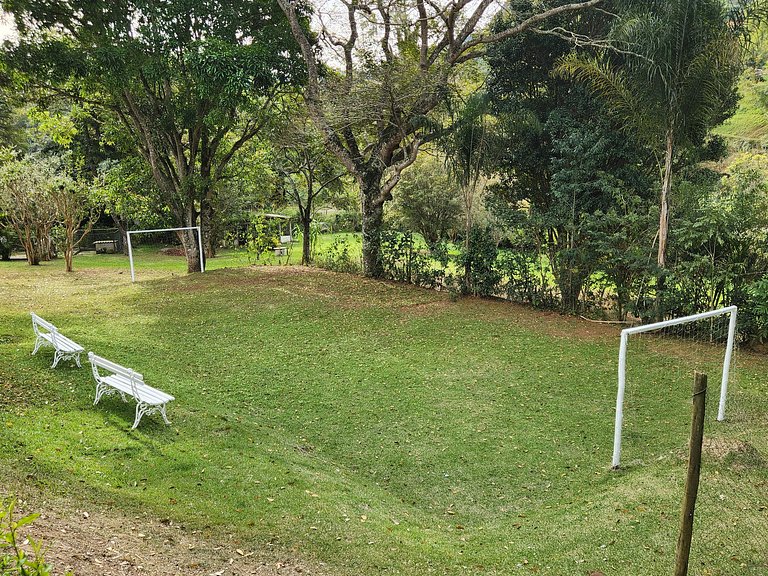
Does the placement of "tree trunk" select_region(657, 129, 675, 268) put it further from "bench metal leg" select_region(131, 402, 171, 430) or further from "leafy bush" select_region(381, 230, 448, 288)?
"bench metal leg" select_region(131, 402, 171, 430)

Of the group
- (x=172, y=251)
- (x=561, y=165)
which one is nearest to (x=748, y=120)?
(x=561, y=165)

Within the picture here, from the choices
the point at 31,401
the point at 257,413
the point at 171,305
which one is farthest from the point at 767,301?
the point at 171,305

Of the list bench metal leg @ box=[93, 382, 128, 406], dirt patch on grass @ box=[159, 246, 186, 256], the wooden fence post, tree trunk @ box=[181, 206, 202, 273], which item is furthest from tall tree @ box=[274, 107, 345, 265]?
the wooden fence post

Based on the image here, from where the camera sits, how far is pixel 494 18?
1538 centimetres

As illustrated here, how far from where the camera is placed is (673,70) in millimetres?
10094

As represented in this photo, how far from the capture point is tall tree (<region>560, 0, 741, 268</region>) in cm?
986

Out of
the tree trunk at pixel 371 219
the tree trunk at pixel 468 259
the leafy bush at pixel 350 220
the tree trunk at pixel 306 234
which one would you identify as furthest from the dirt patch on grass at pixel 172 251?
the tree trunk at pixel 468 259

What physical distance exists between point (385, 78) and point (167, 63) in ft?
20.9

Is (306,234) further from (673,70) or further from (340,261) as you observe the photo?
(673,70)

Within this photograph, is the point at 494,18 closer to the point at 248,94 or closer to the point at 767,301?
Answer: the point at 248,94

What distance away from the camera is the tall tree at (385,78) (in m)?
13.4

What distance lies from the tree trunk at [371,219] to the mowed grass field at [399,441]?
430 centimetres

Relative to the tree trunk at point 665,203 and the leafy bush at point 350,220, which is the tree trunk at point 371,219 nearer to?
the leafy bush at point 350,220

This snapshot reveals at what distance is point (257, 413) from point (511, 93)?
38.5ft
